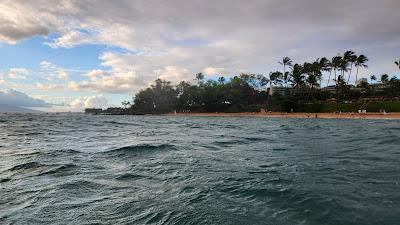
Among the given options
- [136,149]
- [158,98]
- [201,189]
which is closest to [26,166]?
[136,149]

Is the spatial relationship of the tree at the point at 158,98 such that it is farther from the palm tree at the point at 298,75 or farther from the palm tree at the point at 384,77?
the palm tree at the point at 384,77

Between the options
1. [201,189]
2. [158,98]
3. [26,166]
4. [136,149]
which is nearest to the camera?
[201,189]

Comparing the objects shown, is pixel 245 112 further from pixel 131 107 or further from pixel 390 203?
pixel 390 203

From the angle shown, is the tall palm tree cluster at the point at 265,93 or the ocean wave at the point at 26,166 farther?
the tall palm tree cluster at the point at 265,93

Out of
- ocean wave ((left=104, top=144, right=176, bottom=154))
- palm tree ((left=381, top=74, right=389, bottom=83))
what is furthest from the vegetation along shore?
ocean wave ((left=104, top=144, right=176, bottom=154))

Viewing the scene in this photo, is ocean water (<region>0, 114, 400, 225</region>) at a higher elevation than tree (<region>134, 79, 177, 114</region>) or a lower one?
lower

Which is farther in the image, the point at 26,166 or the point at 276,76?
the point at 276,76

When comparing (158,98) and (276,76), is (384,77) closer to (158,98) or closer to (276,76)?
(276,76)

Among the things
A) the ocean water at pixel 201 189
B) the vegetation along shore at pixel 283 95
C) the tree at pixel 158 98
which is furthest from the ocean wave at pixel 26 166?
the tree at pixel 158 98

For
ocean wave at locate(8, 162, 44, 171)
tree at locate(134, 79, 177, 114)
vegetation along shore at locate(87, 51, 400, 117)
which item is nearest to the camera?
ocean wave at locate(8, 162, 44, 171)

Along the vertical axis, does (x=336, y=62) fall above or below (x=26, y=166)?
above

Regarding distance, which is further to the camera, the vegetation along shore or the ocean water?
the vegetation along shore

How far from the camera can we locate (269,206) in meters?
8.08

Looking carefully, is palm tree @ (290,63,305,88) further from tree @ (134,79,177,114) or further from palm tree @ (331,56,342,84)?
tree @ (134,79,177,114)
